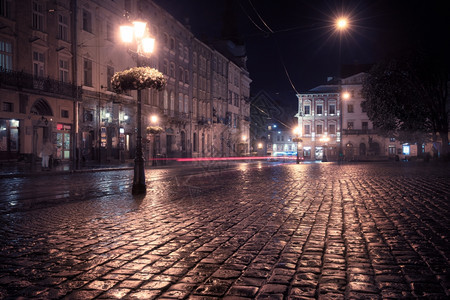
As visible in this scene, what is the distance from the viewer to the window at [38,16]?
25.9m


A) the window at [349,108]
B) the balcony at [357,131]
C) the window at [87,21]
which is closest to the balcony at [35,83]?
the window at [87,21]

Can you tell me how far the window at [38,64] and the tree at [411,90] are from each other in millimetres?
24128

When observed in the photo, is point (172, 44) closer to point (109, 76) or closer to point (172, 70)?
point (172, 70)

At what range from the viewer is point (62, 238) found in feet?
16.9

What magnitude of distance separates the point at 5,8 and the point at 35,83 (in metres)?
4.57

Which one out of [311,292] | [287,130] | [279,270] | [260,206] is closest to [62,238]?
[279,270]

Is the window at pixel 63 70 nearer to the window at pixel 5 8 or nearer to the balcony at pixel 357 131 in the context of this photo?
the window at pixel 5 8

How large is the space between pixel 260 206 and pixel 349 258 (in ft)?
13.2

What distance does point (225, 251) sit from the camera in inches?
175

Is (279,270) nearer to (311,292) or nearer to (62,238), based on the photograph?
(311,292)

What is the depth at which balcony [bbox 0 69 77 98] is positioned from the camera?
23375 millimetres

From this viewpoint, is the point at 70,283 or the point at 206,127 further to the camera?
the point at 206,127

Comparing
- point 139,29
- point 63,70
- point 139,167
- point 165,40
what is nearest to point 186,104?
point 165,40

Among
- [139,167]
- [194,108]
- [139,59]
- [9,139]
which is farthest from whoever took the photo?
[194,108]
